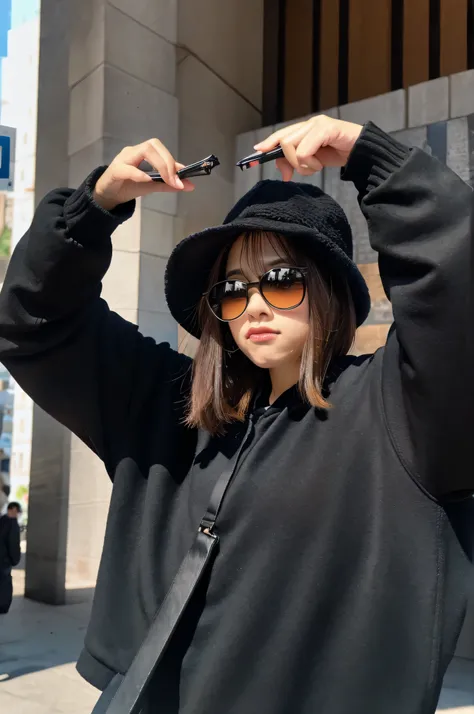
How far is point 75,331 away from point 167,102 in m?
4.55

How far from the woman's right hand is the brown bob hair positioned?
21 cm

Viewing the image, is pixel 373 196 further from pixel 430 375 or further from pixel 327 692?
pixel 327 692

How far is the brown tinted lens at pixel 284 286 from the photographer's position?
1281 mm

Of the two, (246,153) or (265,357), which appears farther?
(246,153)

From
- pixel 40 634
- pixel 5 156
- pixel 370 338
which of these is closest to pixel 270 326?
pixel 5 156

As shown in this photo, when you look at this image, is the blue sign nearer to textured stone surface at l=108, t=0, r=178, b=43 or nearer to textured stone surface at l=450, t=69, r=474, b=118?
textured stone surface at l=108, t=0, r=178, b=43

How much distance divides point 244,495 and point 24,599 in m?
5.31

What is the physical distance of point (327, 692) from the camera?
3.50ft

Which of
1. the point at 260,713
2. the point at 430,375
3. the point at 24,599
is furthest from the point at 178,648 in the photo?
the point at 24,599

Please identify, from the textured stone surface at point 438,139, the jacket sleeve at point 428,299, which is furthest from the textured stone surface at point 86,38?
the jacket sleeve at point 428,299

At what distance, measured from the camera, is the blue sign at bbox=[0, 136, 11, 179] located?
152 inches

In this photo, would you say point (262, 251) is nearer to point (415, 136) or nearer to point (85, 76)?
point (415, 136)

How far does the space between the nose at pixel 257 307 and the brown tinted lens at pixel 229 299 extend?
19 millimetres

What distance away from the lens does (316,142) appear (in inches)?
43.7
